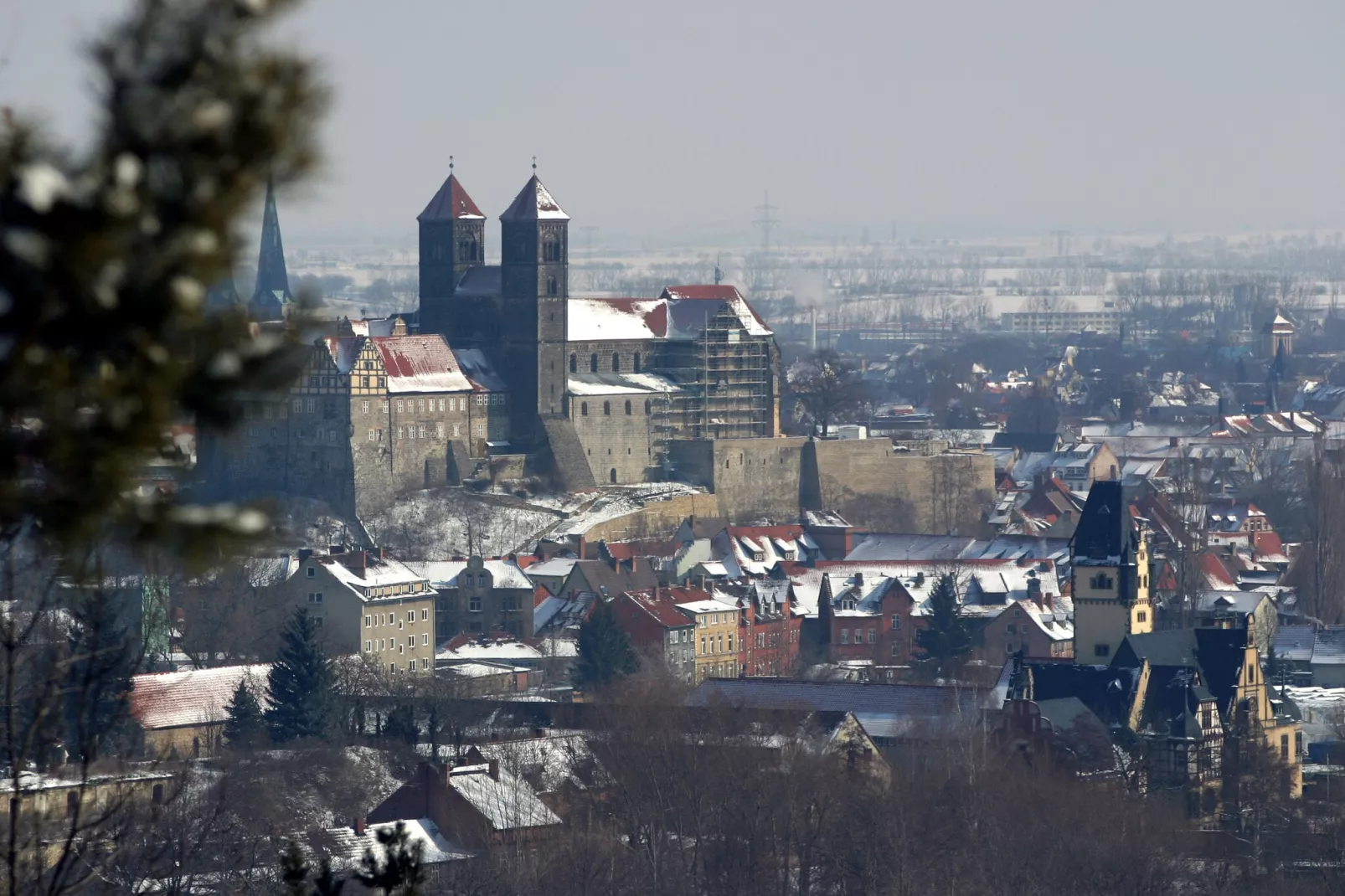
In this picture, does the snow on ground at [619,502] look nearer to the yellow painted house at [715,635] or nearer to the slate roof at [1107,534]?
the yellow painted house at [715,635]

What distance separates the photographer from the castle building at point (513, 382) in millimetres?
64438

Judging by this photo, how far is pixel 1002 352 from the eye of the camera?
171 m

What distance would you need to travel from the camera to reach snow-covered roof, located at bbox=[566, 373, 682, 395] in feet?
229

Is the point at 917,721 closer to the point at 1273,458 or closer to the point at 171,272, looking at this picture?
the point at 171,272

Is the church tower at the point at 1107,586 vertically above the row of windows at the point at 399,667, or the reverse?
the church tower at the point at 1107,586

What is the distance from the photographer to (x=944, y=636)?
55438 mm

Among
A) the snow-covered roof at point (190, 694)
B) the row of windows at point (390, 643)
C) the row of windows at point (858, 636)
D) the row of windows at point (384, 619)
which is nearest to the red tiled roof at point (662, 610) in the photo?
the row of windows at point (858, 636)

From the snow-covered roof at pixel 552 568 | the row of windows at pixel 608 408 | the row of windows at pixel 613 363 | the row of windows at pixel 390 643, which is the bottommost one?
the row of windows at pixel 390 643

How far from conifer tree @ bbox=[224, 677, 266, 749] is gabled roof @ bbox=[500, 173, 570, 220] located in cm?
2777

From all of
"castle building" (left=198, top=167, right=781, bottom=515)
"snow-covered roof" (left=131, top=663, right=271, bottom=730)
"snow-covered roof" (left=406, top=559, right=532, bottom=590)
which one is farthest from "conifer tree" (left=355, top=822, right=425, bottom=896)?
"castle building" (left=198, top=167, right=781, bottom=515)

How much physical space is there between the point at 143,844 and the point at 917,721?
1839cm

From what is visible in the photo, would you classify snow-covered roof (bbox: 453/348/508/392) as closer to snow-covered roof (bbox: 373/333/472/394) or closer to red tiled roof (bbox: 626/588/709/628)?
snow-covered roof (bbox: 373/333/472/394)

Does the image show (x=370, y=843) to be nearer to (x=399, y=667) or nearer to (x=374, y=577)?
(x=399, y=667)

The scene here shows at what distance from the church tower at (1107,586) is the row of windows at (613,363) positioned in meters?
24.0
